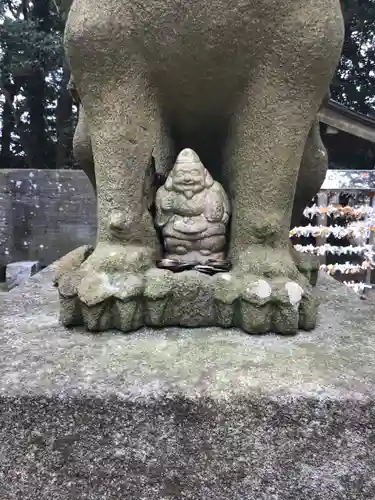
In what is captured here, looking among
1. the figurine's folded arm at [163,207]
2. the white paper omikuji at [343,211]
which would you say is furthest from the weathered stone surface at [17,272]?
the figurine's folded arm at [163,207]

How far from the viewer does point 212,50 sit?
854 millimetres

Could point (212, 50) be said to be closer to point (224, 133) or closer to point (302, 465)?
point (224, 133)

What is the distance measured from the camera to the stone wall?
12.3 feet

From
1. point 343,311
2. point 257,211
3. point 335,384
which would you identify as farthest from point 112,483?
point 343,311

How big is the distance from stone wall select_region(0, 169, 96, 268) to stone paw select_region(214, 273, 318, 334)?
3.00m

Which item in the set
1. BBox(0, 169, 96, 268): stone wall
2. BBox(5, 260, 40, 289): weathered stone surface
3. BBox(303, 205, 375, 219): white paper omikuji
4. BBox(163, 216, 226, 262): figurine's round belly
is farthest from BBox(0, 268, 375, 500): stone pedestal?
BBox(0, 169, 96, 268): stone wall

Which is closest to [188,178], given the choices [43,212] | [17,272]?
[17,272]

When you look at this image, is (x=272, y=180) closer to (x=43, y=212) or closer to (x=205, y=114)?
(x=205, y=114)

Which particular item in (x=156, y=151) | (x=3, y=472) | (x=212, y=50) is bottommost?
(x=3, y=472)

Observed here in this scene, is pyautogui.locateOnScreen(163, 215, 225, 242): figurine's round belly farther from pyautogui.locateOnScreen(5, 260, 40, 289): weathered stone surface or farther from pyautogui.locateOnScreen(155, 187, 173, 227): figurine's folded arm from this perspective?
pyautogui.locateOnScreen(5, 260, 40, 289): weathered stone surface

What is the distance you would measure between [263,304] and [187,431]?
0.28 m

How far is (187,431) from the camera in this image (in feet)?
2.03

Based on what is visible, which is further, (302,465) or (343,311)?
(343,311)

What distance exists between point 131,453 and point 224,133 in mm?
694
